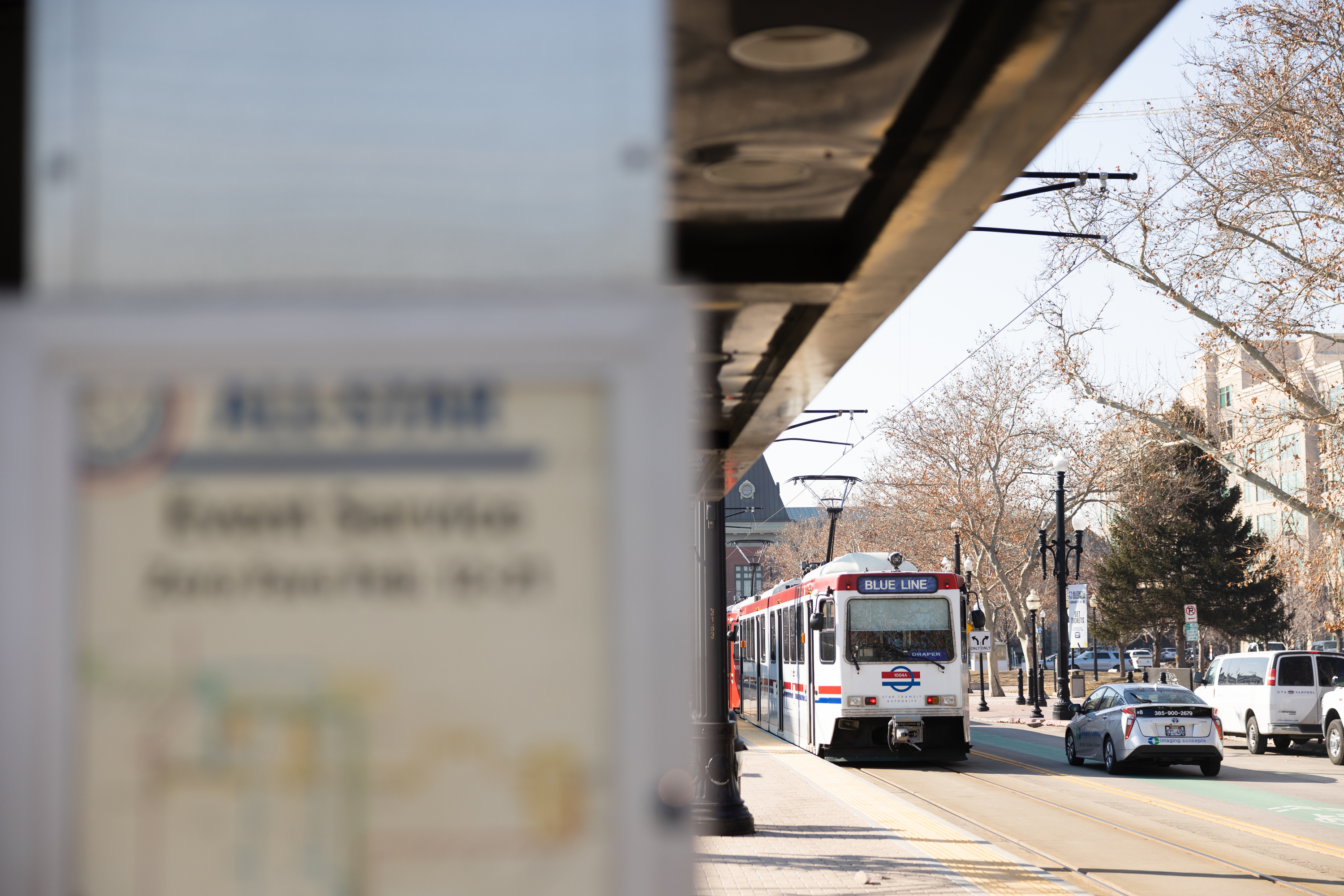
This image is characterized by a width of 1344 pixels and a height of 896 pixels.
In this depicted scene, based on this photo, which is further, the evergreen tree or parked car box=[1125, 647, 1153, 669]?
parked car box=[1125, 647, 1153, 669]

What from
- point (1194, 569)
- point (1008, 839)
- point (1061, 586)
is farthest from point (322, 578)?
point (1194, 569)

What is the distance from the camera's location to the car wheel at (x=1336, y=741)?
73.6ft

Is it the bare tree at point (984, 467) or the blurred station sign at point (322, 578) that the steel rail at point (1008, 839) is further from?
the bare tree at point (984, 467)

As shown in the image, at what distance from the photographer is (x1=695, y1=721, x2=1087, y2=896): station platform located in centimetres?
994

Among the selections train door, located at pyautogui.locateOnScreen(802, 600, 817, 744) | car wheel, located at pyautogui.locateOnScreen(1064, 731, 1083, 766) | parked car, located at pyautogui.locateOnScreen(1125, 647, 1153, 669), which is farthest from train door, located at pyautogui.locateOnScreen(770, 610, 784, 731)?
parked car, located at pyautogui.locateOnScreen(1125, 647, 1153, 669)

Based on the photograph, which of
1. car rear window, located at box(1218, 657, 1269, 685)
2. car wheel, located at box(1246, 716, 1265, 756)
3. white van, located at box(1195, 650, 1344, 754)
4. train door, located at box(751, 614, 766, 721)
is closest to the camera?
white van, located at box(1195, 650, 1344, 754)

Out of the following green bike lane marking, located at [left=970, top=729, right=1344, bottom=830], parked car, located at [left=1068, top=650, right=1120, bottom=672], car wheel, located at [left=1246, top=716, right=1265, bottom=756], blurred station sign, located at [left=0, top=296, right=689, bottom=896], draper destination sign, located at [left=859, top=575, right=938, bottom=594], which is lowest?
parked car, located at [left=1068, top=650, right=1120, bottom=672]

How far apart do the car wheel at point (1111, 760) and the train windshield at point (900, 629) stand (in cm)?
290

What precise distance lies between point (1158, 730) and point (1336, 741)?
4.94 m

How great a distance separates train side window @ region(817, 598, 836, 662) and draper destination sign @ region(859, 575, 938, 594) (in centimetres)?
59

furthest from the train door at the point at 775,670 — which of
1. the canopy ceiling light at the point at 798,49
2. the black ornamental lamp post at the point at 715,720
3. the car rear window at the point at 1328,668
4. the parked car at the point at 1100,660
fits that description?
the parked car at the point at 1100,660

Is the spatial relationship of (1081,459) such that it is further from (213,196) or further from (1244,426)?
(213,196)

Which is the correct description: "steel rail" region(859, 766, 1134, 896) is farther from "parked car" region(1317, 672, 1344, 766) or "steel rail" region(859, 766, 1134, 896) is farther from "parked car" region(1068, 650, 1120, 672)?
"parked car" region(1068, 650, 1120, 672)

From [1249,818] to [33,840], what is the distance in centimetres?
1593
